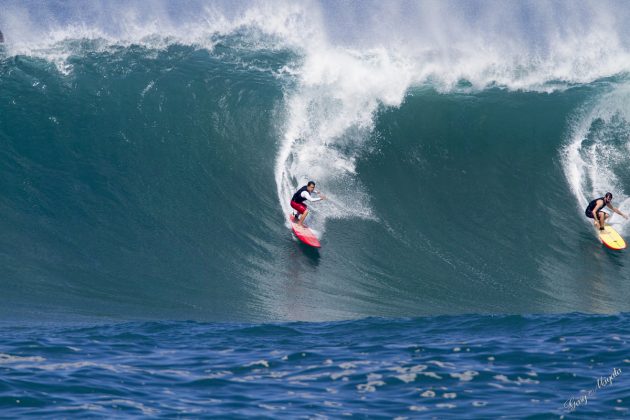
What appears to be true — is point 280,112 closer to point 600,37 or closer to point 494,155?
point 494,155

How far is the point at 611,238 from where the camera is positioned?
18.1m

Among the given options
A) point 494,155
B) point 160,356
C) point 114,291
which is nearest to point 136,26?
point 494,155

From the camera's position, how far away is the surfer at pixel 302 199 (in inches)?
703

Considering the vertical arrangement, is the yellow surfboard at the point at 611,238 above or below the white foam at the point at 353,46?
below

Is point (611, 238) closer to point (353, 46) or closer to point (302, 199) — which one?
point (302, 199)

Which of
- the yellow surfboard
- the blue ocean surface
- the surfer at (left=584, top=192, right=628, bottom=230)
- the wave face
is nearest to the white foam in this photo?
the wave face

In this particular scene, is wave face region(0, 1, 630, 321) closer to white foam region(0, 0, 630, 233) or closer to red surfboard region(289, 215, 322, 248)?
white foam region(0, 0, 630, 233)

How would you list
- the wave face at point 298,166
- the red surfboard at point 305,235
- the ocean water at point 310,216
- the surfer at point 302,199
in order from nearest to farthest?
the ocean water at point 310,216 < the wave face at point 298,166 < the red surfboard at point 305,235 < the surfer at point 302,199

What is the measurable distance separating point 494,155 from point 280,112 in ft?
15.5

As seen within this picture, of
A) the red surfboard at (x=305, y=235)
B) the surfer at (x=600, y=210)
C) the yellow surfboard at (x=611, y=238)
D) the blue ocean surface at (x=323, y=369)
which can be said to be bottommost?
the blue ocean surface at (x=323, y=369)

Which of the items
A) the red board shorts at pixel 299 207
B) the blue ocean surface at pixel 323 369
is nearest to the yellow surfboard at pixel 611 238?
the blue ocean surface at pixel 323 369

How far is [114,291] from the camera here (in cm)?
1473

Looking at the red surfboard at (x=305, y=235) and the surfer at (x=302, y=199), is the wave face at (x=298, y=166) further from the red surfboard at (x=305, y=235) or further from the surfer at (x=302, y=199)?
the surfer at (x=302, y=199)

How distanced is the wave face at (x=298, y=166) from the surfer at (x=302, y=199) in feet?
1.29
